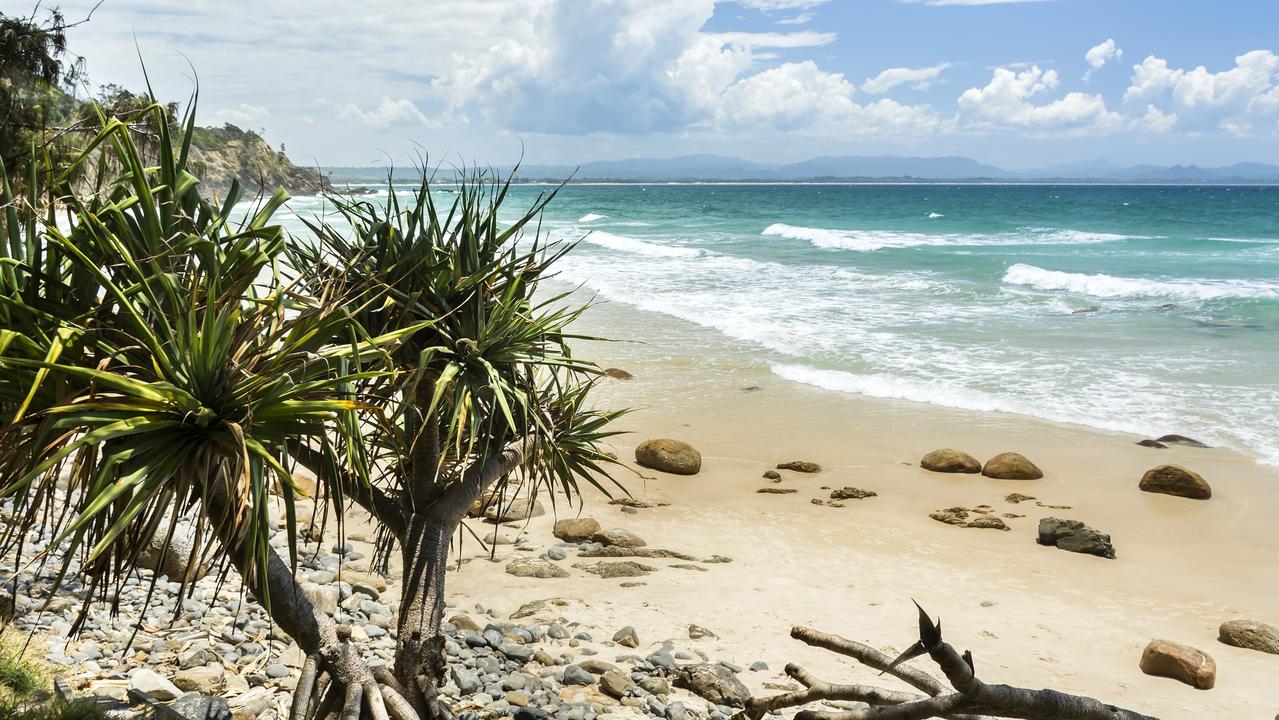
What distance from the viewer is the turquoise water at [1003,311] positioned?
16.5m

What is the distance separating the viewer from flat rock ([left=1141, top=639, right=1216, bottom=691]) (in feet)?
24.6

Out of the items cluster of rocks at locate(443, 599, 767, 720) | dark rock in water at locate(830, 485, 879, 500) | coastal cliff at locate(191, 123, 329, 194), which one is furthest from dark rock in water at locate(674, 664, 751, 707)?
coastal cliff at locate(191, 123, 329, 194)

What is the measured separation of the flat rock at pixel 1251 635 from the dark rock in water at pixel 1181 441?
230 inches

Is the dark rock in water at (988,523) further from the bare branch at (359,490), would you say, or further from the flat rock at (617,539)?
the bare branch at (359,490)

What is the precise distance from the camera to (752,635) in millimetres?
7848

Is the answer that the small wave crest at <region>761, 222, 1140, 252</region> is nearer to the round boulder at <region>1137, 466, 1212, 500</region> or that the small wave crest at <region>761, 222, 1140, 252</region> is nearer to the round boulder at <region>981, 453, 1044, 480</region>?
the round boulder at <region>981, 453, 1044, 480</region>

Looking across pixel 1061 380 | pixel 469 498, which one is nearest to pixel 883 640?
pixel 469 498

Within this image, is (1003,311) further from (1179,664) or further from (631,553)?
(1179,664)

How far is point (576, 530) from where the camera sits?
10.1 metres

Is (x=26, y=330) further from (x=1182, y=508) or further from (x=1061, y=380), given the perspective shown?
(x=1061, y=380)

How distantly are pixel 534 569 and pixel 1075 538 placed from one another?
5625mm

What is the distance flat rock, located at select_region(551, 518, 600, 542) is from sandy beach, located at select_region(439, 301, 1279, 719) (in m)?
0.16

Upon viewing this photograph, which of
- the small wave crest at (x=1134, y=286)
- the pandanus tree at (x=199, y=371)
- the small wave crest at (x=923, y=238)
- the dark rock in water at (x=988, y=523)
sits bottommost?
the dark rock in water at (x=988, y=523)

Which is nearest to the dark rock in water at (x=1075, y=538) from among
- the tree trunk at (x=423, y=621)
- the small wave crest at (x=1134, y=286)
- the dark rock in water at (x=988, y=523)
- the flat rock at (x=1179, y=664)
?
the dark rock in water at (x=988, y=523)
